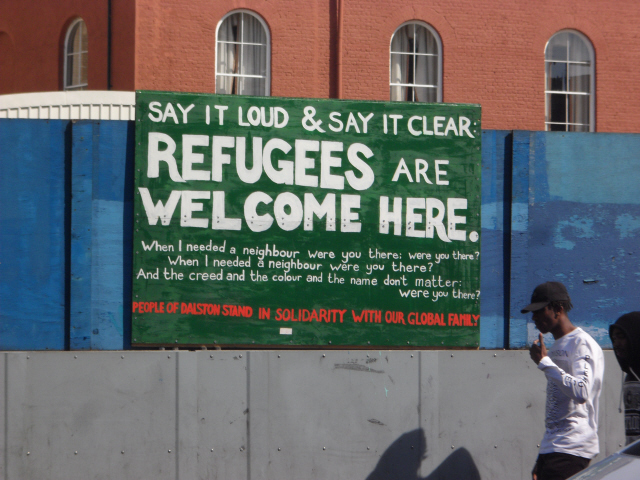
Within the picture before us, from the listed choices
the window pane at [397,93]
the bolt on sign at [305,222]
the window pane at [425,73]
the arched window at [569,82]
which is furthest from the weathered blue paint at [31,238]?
the arched window at [569,82]

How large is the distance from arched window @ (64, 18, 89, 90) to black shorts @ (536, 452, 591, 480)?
1173 cm

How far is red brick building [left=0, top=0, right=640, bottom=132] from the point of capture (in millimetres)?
12438

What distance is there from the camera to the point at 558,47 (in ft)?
45.9

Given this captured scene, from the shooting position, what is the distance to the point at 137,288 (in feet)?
19.1

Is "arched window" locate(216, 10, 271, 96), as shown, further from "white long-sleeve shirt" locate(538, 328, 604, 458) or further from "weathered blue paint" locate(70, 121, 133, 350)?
"white long-sleeve shirt" locate(538, 328, 604, 458)

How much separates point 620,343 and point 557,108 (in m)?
10.6

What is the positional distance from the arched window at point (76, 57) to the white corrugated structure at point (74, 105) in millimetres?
2951

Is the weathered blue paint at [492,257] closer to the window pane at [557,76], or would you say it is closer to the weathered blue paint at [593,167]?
the weathered blue paint at [593,167]

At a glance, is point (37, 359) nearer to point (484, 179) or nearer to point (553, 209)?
point (484, 179)

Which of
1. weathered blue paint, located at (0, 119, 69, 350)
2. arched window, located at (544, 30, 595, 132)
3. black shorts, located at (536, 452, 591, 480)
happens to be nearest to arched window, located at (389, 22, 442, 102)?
arched window, located at (544, 30, 595, 132)

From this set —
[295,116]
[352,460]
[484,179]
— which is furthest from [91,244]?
[484,179]

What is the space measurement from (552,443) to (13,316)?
4401 millimetres

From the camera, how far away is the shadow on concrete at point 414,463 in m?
5.84

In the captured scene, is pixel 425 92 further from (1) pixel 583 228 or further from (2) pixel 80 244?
(2) pixel 80 244
